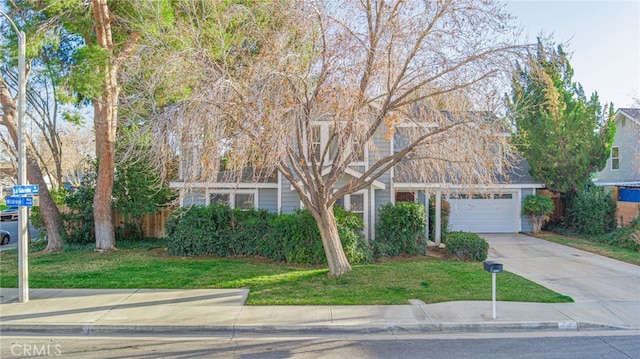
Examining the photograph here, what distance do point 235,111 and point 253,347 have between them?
13.8 feet

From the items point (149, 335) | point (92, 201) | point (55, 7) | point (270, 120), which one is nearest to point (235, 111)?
point (270, 120)

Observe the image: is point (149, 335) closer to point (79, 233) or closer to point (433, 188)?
point (433, 188)

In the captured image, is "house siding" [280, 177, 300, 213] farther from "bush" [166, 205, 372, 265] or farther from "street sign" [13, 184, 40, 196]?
"street sign" [13, 184, 40, 196]

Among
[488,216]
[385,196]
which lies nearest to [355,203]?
[385,196]

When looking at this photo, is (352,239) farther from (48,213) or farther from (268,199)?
(48,213)

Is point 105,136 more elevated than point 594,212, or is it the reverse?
point 105,136

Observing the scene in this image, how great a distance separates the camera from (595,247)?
14289mm

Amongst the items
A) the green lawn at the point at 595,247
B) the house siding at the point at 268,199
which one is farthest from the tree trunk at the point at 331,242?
the green lawn at the point at 595,247

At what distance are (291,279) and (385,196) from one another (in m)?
5.88

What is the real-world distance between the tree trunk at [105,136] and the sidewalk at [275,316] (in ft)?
21.0

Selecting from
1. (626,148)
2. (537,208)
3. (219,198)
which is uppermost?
(626,148)

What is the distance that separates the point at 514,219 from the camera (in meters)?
18.5

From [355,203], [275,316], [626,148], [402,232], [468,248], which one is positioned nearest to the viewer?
[275,316]

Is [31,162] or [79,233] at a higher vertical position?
[31,162]
